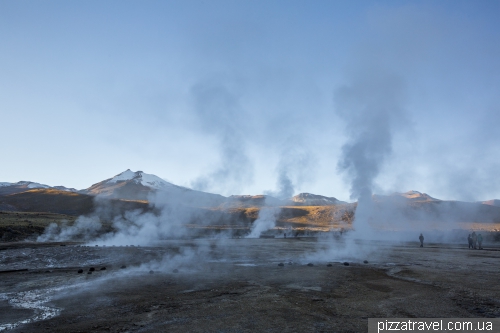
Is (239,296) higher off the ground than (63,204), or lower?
lower

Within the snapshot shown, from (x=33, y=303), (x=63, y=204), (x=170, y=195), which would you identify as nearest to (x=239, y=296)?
(x=33, y=303)

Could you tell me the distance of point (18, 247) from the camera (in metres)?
30.9

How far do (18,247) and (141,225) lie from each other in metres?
29.0

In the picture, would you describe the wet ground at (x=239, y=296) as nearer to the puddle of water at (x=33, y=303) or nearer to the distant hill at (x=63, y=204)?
the puddle of water at (x=33, y=303)

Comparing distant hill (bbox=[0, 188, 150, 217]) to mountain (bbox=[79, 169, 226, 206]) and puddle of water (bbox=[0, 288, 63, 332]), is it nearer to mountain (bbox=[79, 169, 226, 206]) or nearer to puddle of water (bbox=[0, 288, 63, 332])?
mountain (bbox=[79, 169, 226, 206])

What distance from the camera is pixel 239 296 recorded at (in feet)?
39.3

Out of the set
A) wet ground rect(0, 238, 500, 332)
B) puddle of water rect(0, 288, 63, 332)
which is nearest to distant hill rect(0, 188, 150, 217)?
wet ground rect(0, 238, 500, 332)

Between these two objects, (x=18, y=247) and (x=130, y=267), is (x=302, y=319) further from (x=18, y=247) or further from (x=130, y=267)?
(x=18, y=247)

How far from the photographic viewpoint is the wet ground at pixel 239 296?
8930 millimetres

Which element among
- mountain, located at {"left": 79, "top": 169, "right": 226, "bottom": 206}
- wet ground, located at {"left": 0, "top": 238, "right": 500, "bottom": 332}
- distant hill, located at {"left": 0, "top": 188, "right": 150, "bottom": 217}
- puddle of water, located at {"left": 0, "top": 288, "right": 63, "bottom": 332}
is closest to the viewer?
wet ground, located at {"left": 0, "top": 238, "right": 500, "bottom": 332}

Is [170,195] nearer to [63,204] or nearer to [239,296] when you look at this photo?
[63,204]

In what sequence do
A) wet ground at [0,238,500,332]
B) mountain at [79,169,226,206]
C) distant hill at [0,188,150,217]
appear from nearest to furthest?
wet ground at [0,238,500,332], mountain at [79,169,226,206], distant hill at [0,188,150,217]

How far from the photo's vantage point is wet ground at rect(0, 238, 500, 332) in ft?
29.3

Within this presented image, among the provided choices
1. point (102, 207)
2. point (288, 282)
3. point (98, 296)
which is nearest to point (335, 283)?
point (288, 282)
